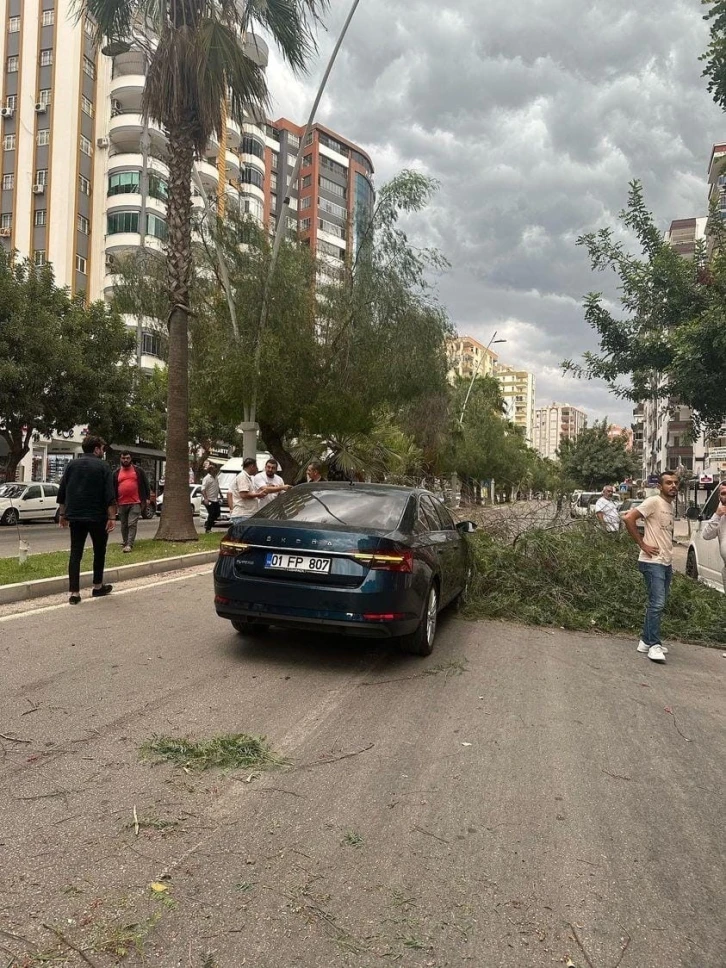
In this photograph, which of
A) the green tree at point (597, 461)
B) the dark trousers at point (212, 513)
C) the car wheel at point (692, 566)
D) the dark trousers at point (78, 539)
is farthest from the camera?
the green tree at point (597, 461)

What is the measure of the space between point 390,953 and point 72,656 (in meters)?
4.29

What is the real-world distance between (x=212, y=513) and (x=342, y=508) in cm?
1470

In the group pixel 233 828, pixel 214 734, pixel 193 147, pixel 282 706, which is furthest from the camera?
pixel 193 147

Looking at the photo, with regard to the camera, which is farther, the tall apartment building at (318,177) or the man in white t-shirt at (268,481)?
the tall apartment building at (318,177)

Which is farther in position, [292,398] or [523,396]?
[523,396]

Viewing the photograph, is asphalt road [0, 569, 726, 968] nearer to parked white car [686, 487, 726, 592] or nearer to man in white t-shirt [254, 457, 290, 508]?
parked white car [686, 487, 726, 592]

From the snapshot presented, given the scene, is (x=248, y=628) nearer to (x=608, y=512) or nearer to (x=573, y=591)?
(x=573, y=591)

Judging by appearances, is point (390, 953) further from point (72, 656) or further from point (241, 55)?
point (241, 55)

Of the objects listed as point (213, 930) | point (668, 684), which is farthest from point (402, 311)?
point (213, 930)

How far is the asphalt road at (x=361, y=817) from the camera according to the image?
2.41 m

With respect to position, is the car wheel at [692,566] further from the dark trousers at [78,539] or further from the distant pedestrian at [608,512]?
the dark trousers at [78,539]

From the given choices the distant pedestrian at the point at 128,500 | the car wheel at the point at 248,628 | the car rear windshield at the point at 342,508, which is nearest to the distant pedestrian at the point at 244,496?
the distant pedestrian at the point at 128,500

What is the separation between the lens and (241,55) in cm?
1400

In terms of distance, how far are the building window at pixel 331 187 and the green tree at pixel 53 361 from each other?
61339 millimetres
